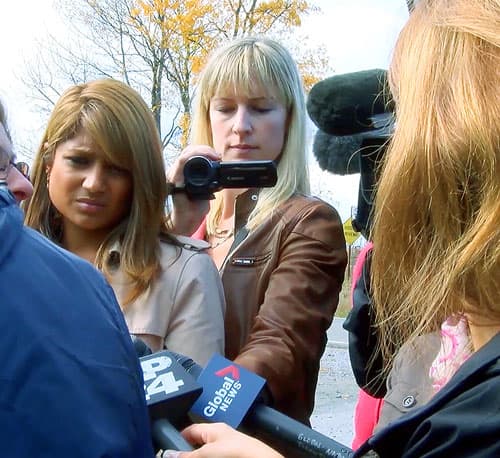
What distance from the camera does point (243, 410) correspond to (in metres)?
1.22

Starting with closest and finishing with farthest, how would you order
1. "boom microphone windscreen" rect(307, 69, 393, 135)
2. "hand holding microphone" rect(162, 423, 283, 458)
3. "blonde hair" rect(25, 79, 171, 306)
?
"hand holding microphone" rect(162, 423, 283, 458) < "blonde hair" rect(25, 79, 171, 306) < "boom microphone windscreen" rect(307, 69, 393, 135)

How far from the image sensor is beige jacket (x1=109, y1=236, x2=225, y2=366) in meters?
1.70

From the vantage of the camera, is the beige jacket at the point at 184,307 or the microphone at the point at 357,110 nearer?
the beige jacket at the point at 184,307

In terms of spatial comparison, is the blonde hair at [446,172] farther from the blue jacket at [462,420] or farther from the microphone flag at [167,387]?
the microphone flag at [167,387]

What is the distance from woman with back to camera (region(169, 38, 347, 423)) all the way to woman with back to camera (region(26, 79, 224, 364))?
0.09 meters

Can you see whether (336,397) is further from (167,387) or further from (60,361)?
(60,361)

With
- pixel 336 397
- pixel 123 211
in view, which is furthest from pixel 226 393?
pixel 336 397

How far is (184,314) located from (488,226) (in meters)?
0.95

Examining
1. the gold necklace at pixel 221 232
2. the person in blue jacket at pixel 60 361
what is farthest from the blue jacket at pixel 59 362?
the gold necklace at pixel 221 232

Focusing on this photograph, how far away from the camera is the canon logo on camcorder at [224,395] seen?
48.8 inches

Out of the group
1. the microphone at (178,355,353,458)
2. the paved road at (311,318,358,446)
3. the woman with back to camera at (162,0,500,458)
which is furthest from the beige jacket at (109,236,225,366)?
the paved road at (311,318,358,446)

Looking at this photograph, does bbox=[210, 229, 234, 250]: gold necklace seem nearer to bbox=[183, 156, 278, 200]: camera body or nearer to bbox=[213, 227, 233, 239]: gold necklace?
bbox=[213, 227, 233, 239]: gold necklace

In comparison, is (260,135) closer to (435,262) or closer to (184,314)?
(184,314)

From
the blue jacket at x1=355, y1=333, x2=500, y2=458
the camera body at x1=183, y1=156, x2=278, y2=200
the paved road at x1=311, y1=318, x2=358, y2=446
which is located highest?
the camera body at x1=183, y1=156, x2=278, y2=200
